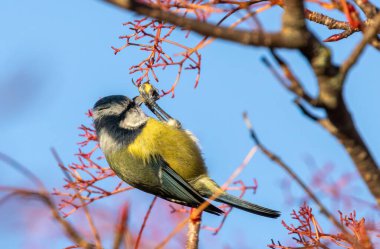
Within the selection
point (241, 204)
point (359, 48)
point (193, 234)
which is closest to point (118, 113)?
point (241, 204)

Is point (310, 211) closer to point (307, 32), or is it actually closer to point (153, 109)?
point (307, 32)

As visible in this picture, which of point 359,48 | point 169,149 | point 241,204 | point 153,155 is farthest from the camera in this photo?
point 169,149

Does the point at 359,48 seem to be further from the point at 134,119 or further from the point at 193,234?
the point at 134,119

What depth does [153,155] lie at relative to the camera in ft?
16.0

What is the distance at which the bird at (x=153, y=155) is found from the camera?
4.72 m

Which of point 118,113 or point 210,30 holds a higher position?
point 210,30

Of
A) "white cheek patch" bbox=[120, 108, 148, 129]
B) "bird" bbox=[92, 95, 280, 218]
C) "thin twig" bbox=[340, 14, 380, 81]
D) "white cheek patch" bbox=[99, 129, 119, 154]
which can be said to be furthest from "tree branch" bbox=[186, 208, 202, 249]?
"thin twig" bbox=[340, 14, 380, 81]

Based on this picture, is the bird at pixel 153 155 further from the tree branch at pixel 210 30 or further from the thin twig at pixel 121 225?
the thin twig at pixel 121 225

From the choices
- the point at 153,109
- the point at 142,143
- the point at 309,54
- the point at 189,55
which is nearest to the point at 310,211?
the point at 189,55

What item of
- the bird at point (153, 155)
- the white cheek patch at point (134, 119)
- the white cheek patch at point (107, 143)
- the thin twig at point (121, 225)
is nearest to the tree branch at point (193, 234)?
the bird at point (153, 155)

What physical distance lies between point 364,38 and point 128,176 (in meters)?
3.28

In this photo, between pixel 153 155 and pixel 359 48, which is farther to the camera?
pixel 153 155

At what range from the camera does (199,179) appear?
4953 mm

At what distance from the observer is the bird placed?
4723 millimetres
